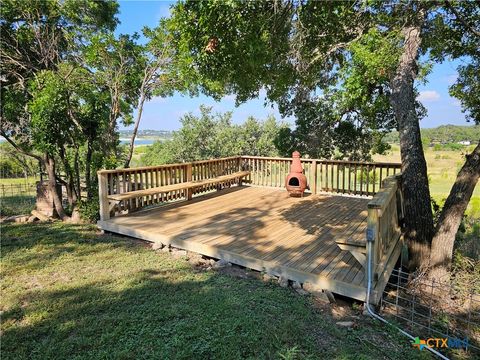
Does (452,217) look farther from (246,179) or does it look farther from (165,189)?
(246,179)

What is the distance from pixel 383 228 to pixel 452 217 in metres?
0.96

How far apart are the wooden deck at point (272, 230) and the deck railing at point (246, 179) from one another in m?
0.29

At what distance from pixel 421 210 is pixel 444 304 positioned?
1192mm

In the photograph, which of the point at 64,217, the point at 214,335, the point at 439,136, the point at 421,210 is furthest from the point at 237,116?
the point at 214,335

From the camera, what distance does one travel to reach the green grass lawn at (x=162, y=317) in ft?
7.35

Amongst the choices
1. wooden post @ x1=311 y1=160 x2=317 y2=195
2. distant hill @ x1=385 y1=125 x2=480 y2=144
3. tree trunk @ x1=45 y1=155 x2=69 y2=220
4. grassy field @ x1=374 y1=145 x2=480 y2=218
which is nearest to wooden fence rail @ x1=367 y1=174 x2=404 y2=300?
distant hill @ x1=385 y1=125 x2=480 y2=144

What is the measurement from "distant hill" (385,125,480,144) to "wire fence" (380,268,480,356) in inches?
80.5

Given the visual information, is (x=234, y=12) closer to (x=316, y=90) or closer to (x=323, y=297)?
(x=323, y=297)

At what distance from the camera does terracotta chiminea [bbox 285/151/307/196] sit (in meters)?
7.11

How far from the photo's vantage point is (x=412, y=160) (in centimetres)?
420

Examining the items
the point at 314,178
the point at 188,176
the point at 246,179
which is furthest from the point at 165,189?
the point at 314,178

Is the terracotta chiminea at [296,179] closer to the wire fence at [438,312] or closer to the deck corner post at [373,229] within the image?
the wire fence at [438,312]

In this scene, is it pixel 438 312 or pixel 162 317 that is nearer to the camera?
pixel 162 317

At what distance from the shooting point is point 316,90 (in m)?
8.12
